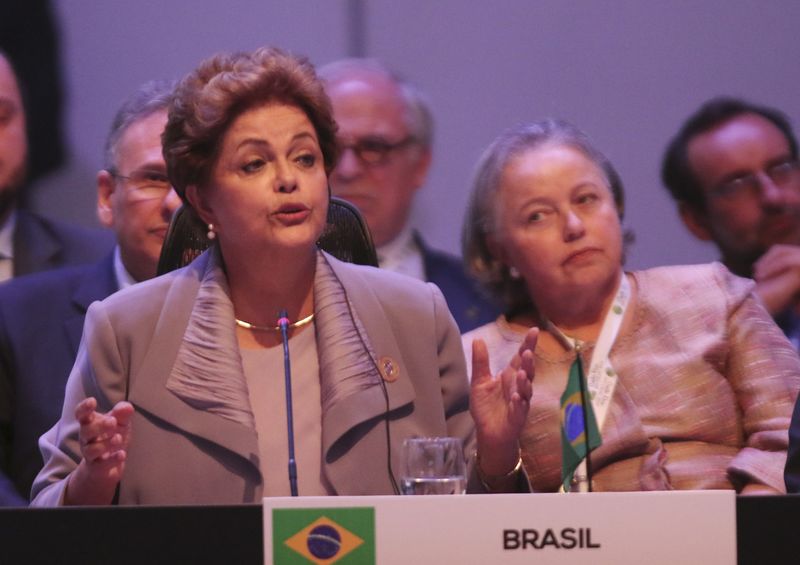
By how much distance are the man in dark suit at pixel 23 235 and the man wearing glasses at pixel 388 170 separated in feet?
2.54

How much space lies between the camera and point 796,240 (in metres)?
3.72

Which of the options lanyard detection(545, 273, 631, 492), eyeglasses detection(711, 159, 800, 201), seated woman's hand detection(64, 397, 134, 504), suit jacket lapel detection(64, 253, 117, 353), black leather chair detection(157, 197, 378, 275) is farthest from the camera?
eyeglasses detection(711, 159, 800, 201)

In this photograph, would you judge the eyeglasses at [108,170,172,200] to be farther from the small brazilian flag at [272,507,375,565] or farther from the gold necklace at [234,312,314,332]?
the small brazilian flag at [272,507,375,565]

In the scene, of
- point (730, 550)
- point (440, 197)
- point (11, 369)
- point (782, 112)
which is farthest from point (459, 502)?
point (782, 112)

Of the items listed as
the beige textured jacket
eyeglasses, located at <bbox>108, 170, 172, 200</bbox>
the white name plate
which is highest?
eyeglasses, located at <bbox>108, 170, 172, 200</bbox>

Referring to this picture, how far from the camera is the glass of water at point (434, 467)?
220cm

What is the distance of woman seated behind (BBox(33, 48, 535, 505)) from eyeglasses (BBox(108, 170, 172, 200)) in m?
0.77

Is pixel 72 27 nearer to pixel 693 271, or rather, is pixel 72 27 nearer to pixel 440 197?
pixel 440 197

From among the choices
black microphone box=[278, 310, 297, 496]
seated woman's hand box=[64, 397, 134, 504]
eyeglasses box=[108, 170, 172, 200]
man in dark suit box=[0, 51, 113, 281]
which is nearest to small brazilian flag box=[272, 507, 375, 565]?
seated woman's hand box=[64, 397, 134, 504]

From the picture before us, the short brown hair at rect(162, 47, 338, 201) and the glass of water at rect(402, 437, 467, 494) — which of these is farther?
the short brown hair at rect(162, 47, 338, 201)

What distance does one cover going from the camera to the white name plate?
1827 millimetres

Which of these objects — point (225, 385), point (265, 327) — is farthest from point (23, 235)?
point (225, 385)

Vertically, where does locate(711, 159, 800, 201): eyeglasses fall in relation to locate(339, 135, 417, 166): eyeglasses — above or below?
below

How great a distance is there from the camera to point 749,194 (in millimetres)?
3748
